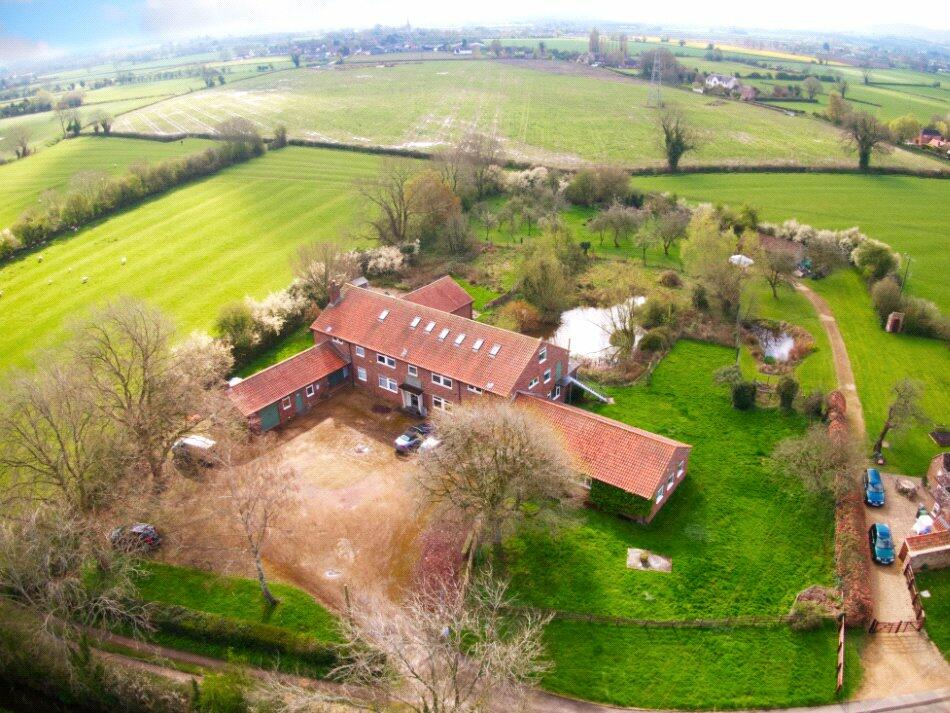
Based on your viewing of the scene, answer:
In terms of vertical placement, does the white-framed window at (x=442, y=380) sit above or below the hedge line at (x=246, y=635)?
above

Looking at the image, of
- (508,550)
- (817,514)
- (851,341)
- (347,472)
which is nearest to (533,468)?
(508,550)

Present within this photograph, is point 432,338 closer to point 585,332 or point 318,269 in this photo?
point 585,332

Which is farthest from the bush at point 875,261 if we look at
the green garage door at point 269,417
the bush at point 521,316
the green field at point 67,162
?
the green field at point 67,162

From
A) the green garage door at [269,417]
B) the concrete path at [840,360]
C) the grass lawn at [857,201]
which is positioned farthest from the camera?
the grass lawn at [857,201]

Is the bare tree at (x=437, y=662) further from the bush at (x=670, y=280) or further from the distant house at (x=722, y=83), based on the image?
the distant house at (x=722, y=83)

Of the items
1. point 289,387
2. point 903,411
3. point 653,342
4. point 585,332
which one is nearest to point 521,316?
point 585,332

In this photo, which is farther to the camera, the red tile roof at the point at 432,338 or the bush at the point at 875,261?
the bush at the point at 875,261

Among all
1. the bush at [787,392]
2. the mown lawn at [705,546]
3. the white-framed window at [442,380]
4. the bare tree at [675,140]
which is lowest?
the mown lawn at [705,546]
